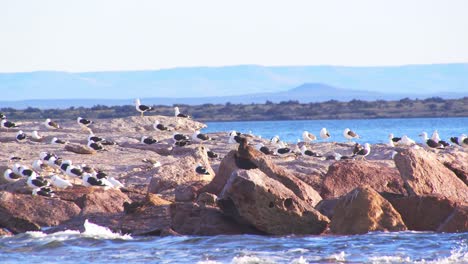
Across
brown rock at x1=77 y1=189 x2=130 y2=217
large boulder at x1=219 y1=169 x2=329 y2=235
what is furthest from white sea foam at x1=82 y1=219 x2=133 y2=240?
large boulder at x1=219 y1=169 x2=329 y2=235

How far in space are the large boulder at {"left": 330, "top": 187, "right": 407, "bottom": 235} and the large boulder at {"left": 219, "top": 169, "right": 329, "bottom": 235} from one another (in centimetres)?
25

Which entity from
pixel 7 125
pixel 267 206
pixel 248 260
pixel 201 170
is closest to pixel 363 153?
pixel 201 170

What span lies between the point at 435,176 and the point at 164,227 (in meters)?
4.73

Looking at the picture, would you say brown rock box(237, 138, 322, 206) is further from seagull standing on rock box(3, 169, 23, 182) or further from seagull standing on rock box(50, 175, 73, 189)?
seagull standing on rock box(3, 169, 23, 182)

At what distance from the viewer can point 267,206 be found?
16500mm

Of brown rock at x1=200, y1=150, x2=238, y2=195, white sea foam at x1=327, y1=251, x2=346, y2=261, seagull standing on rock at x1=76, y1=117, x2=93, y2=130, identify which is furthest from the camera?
seagull standing on rock at x1=76, y1=117, x2=93, y2=130

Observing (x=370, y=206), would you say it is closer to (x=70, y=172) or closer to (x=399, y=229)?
(x=399, y=229)

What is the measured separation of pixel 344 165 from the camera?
64.1 ft

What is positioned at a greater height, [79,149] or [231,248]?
[79,149]

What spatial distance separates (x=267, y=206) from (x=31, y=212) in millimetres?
4579

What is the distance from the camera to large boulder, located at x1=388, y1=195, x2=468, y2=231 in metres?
17.1

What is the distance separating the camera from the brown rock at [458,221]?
16750 millimetres

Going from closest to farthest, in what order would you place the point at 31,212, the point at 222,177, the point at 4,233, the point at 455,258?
1. the point at 455,258
2. the point at 4,233
3. the point at 31,212
4. the point at 222,177

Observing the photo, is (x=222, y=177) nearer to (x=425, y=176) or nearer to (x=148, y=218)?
(x=148, y=218)
